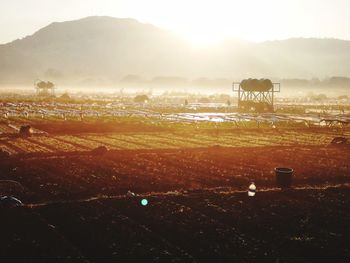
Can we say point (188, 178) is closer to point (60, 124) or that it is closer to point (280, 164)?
point (280, 164)

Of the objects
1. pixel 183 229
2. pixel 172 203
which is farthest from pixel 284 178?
pixel 183 229

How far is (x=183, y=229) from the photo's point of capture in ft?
33.6

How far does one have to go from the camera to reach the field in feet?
29.7

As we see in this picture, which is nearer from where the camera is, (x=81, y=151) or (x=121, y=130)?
(x=81, y=151)

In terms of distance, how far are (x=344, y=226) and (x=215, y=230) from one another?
2920 mm

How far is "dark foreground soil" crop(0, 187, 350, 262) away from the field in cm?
2

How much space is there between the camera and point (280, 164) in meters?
18.8

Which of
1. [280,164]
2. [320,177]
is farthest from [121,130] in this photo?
[320,177]

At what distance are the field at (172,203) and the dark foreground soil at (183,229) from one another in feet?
0.07

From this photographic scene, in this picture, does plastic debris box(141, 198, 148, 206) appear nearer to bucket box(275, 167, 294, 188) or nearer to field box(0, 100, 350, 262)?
field box(0, 100, 350, 262)

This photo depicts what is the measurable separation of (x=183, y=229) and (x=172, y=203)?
210 cm

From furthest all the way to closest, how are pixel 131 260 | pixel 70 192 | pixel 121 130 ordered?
1. pixel 121 130
2. pixel 70 192
3. pixel 131 260

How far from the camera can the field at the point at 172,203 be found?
356 inches

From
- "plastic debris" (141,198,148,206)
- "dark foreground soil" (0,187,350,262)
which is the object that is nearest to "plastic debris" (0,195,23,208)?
"dark foreground soil" (0,187,350,262)
